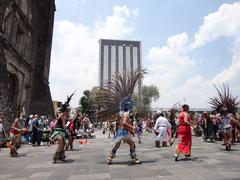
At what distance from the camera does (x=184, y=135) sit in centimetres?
885

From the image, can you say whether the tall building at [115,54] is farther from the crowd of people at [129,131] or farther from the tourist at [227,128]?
the tourist at [227,128]

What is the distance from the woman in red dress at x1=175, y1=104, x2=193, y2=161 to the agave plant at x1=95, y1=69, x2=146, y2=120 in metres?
4.11

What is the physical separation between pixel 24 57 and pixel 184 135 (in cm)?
1880

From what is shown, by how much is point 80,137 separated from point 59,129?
13.6 m

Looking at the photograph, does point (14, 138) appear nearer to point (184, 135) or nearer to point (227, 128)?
point (184, 135)

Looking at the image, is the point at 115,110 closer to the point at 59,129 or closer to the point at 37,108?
the point at 59,129

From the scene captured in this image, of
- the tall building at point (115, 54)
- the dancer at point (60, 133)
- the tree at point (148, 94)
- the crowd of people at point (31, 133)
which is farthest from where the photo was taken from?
the tall building at point (115, 54)

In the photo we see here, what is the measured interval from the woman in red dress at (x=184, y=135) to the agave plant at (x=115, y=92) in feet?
13.5

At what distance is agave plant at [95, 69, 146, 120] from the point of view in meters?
13.0

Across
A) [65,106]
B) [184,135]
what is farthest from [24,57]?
[184,135]

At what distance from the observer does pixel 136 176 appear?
6.43 metres

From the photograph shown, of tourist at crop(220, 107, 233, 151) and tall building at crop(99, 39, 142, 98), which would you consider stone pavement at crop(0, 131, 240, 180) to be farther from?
tall building at crop(99, 39, 142, 98)

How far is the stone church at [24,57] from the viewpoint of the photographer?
1845 centimetres

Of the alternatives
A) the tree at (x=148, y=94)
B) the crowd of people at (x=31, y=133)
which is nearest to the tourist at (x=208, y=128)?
the crowd of people at (x=31, y=133)
